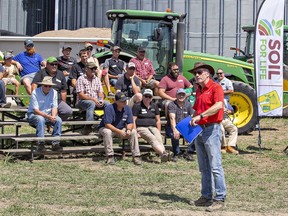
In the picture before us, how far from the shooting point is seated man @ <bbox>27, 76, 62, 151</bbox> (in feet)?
45.0

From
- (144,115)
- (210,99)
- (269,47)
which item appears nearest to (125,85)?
(144,115)

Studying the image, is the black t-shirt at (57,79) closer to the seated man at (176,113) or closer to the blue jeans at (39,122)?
the blue jeans at (39,122)

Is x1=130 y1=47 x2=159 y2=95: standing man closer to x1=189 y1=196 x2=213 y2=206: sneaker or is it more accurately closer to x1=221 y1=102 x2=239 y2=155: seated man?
x1=221 y1=102 x2=239 y2=155: seated man

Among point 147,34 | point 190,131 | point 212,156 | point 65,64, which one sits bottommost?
point 212,156

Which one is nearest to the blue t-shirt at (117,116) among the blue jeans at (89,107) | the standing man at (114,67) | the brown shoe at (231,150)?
the blue jeans at (89,107)

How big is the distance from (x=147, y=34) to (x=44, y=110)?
571cm

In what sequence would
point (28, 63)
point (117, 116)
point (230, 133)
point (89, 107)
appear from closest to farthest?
point (117, 116) < point (89, 107) < point (230, 133) < point (28, 63)

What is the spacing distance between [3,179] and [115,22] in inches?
327

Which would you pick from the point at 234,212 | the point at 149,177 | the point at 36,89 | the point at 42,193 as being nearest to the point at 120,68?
the point at 36,89

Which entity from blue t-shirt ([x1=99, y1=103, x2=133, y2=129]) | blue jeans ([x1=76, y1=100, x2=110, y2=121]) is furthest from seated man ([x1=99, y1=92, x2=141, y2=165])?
blue jeans ([x1=76, y1=100, x2=110, y2=121])

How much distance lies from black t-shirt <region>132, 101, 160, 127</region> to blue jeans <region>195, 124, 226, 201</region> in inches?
171

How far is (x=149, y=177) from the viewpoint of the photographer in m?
12.3

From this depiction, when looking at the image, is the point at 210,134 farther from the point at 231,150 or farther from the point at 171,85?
the point at 171,85

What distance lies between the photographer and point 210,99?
990 centimetres
